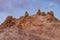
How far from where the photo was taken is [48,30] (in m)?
11.2

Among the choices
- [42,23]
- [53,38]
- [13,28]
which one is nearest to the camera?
[13,28]

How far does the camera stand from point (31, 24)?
1155 cm

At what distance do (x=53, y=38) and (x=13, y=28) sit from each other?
2.37 m

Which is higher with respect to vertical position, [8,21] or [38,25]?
[8,21]

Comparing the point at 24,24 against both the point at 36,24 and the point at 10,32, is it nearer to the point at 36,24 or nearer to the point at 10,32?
the point at 36,24

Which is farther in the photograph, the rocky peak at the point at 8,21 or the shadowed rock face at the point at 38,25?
the rocky peak at the point at 8,21

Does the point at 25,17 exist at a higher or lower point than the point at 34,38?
higher

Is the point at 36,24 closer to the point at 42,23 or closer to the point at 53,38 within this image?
the point at 42,23

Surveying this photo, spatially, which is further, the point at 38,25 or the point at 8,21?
the point at 8,21

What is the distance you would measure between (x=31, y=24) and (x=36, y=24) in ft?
0.95

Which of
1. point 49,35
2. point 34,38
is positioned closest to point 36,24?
point 49,35

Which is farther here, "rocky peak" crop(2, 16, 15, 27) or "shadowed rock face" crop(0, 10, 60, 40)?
"rocky peak" crop(2, 16, 15, 27)

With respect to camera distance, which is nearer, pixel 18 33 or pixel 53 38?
pixel 18 33

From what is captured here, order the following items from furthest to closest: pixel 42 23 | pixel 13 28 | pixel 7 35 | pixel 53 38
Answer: pixel 42 23
pixel 53 38
pixel 13 28
pixel 7 35
